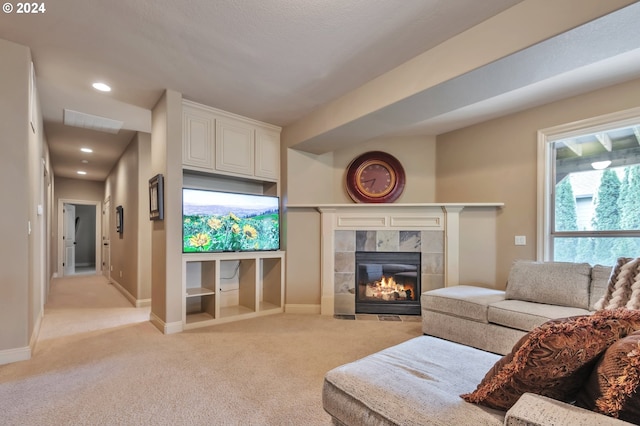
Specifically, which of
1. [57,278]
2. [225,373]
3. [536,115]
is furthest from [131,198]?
[536,115]

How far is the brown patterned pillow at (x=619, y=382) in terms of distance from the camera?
0.82 metres

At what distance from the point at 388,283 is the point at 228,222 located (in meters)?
2.19

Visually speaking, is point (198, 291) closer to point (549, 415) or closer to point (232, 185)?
point (232, 185)

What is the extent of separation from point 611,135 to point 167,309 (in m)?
4.77

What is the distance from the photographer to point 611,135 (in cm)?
304

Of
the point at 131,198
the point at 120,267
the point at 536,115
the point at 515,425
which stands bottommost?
the point at 120,267

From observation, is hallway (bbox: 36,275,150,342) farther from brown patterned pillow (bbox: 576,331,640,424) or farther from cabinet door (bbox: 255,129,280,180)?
brown patterned pillow (bbox: 576,331,640,424)

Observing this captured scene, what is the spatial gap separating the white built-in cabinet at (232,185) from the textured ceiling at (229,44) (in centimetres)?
35

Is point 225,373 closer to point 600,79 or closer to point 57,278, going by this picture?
point 600,79

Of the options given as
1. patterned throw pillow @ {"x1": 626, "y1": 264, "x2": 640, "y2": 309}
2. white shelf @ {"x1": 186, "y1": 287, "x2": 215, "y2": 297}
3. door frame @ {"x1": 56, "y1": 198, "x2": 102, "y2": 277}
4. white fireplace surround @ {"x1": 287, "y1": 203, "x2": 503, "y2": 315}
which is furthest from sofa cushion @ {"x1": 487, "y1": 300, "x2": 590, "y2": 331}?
door frame @ {"x1": 56, "y1": 198, "x2": 102, "y2": 277}

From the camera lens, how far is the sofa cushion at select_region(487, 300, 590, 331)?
237 cm

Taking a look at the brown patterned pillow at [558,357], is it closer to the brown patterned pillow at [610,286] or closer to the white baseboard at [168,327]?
the brown patterned pillow at [610,286]

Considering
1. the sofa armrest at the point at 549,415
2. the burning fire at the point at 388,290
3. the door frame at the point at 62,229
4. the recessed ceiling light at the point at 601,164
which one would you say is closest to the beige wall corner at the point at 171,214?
the burning fire at the point at 388,290

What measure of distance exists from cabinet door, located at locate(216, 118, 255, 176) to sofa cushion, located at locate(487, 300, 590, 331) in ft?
10.0
